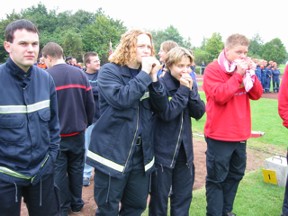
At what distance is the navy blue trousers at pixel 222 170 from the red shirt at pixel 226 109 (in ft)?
0.40

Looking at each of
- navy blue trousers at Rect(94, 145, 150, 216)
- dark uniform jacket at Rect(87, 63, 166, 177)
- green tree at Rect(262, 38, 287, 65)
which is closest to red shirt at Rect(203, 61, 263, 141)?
dark uniform jacket at Rect(87, 63, 166, 177)

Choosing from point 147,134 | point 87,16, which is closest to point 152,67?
point 147,134

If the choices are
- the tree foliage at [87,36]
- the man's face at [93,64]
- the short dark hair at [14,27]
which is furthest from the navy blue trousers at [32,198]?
the tree foliage at [87,36]

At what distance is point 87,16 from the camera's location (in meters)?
67.2

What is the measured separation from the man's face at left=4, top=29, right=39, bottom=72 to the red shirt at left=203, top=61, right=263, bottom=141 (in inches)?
79.6

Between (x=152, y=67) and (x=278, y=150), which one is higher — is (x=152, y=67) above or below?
above

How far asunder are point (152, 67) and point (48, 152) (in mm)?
1268

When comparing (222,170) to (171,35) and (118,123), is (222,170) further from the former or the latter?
(171,35)

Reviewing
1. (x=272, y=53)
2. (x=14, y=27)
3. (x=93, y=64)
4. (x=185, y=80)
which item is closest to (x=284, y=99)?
(x=185, y=80)

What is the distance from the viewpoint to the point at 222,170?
3.54 meters

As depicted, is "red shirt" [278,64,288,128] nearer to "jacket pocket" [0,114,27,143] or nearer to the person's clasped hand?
the person's clasped hand

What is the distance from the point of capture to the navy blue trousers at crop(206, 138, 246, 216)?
3510mm

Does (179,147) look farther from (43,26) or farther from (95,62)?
(43,26)

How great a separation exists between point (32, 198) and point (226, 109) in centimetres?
230
